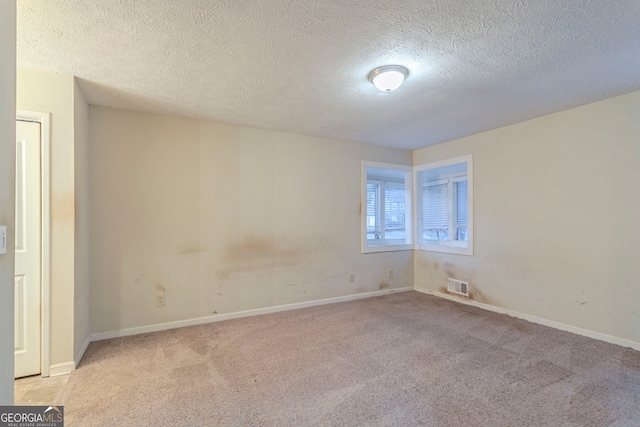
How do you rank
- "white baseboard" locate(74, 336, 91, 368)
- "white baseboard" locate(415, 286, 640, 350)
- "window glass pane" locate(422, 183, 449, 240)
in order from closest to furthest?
1. "white baseboard" locate(74, 336, 91, 368)
2. "white baseboard" locate(415, 286, 640, 350)
3. "window glass pane" locate(422, 183, 449, 240)

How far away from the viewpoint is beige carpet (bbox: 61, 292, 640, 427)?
1.82 m

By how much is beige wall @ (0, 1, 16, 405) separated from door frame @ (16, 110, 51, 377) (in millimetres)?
1372

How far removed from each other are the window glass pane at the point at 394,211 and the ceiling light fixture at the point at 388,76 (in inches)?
117

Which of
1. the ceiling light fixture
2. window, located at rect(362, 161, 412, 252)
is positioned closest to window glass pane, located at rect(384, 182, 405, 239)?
window, located at rect(362, 161, 412, 252)

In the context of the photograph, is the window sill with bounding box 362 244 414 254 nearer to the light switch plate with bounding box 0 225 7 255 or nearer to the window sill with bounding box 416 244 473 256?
the window sill with bounding box 416 244 473 256

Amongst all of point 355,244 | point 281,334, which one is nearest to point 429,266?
point 355,244

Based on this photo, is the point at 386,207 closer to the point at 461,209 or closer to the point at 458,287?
the point at 461,209

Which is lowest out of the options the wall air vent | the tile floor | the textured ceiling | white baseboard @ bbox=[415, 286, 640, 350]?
the tile floor

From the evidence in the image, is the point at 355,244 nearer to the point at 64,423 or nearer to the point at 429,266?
the point at 429,266

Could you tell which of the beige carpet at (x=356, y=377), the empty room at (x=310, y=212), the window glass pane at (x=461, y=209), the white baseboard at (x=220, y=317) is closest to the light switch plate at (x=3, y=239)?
the empty room at (x=310, y=212)

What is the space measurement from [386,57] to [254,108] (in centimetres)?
154

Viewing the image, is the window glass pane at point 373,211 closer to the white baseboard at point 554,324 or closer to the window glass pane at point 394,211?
the window glass pane at point 394,211

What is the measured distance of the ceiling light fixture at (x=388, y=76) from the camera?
2.28 m

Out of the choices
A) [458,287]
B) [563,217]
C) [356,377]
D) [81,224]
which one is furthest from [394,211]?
[81,224]
